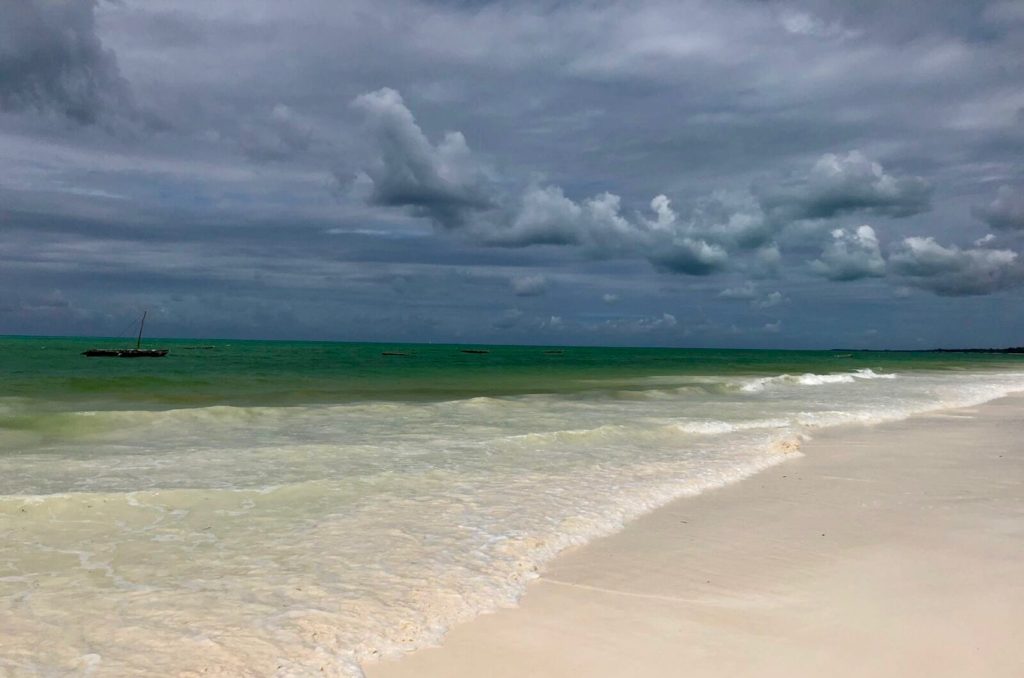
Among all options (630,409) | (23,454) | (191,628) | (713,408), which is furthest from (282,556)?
(713,408)

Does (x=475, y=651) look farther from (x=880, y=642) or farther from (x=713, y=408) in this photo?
(x=713, y=408)

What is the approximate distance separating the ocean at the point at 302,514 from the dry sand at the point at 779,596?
1.63 ft

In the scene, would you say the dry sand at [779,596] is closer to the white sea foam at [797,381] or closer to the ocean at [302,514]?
the ocean at [302,514]

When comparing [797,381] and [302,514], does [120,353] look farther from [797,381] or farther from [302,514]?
[302,514]

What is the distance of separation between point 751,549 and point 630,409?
16.2 meters

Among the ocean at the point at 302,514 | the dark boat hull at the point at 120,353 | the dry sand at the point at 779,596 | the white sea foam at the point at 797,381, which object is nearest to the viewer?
the dry sand at the point at 779,596

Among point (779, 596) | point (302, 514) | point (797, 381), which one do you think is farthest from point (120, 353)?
point (779, 596)

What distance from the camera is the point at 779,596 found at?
19.4ft

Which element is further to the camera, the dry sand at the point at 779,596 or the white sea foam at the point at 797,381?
the white sea foam at the point at 797,381

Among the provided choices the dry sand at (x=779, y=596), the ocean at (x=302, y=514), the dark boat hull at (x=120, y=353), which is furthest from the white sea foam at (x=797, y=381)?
the dark boat hull at (x=120, y=353)

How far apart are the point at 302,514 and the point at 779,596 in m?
5.67

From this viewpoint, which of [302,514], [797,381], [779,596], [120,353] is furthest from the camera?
[120,353]

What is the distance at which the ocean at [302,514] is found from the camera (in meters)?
5.12

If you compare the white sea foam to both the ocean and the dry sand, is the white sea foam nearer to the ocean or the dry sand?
the ocean
